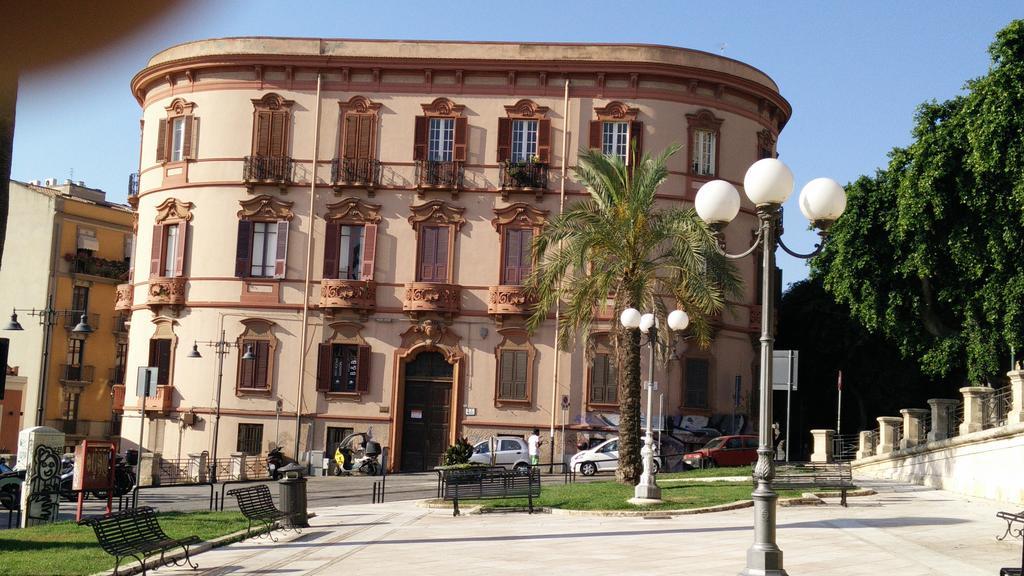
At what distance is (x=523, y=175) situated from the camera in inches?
1681

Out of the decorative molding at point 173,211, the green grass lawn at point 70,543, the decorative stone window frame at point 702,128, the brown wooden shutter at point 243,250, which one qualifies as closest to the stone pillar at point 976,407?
the green grass lawn at point 70,543

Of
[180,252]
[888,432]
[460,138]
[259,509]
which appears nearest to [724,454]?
[888,432]

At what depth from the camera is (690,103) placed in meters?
43.4

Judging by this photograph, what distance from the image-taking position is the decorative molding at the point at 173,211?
145 feet

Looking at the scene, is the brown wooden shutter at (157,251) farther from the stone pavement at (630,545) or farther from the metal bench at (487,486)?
the metal bench at (487,486)

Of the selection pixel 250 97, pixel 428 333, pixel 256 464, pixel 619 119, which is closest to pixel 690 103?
pixel 619 119

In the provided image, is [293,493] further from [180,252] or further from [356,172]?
[180,252]

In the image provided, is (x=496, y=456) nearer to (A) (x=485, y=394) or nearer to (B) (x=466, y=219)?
(A) (x=485, y=394)

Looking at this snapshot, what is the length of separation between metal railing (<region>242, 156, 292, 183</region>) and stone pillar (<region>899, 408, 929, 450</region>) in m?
23.2

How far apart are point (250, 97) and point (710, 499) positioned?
27.0 meters

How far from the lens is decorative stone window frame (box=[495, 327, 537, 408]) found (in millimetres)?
42062

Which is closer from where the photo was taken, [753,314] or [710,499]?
[710,499]

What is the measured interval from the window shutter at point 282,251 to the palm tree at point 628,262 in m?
15.6

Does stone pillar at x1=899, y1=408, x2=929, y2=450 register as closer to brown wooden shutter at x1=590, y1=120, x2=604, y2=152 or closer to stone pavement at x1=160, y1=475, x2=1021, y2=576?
stone pavement at x1=160, y1=475, x2=1021, y2=576
